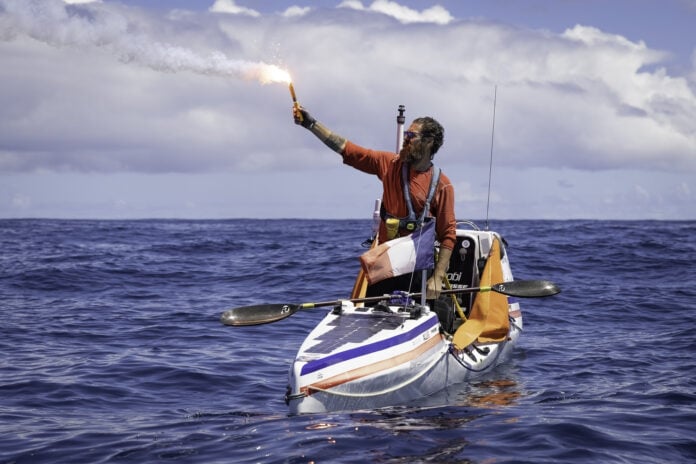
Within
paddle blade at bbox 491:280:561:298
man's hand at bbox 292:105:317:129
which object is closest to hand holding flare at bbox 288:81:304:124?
man's hand at bbox 292:105:317:129

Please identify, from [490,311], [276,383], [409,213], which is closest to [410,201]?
[409,213]

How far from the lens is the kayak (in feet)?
25.8

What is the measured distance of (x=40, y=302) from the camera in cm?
1838

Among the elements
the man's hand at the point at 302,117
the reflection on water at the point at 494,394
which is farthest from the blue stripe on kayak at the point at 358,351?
the man's hand at the point at 302,117

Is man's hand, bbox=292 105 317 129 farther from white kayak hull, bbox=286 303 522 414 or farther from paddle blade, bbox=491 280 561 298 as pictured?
paddle blade, bbox=491 280 561 298

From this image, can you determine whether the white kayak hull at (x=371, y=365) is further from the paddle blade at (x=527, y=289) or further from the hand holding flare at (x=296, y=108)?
the hand holding flare at (x=296, y=108)

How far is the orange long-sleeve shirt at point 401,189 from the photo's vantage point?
30.6 feet

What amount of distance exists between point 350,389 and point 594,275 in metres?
17.7

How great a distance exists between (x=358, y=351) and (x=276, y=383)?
2907 millimetres

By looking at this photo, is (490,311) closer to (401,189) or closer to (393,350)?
(401,189)

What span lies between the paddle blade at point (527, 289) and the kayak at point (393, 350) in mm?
290

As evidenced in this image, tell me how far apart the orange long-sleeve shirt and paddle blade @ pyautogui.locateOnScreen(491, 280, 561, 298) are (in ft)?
2.94

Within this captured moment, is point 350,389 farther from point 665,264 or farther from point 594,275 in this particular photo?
point 665,264

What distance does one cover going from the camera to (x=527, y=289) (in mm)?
9875
